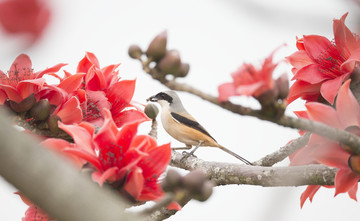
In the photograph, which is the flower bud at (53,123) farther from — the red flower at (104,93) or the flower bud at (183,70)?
the flower bud at (183,70)

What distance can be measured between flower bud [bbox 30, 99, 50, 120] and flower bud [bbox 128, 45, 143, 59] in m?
0.44

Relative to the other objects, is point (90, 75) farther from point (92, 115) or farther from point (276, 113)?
point (276, 113)

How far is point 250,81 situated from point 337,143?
0.32 meters

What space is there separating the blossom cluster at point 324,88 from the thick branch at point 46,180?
33 cm

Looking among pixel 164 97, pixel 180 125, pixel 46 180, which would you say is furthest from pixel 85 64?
pixel 164 97

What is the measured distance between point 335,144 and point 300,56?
478mm

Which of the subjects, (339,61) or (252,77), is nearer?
(252,77)

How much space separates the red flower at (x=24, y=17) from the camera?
28.5 inches

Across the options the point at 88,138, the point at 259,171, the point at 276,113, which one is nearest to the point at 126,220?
the point at 276,113

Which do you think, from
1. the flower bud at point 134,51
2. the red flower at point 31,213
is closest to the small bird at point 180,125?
the red flower at point 31,213

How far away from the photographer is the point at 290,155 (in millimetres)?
1297

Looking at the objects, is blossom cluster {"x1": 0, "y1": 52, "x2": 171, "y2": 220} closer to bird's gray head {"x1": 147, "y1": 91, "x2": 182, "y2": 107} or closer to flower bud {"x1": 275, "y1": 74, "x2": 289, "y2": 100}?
flower bud {"x1": 275, "y1": 74, "x2": 289, "y2": 100}

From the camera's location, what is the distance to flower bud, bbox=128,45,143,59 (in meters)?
0.87

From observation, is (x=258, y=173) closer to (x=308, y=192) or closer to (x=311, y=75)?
(x=308, y=192)
